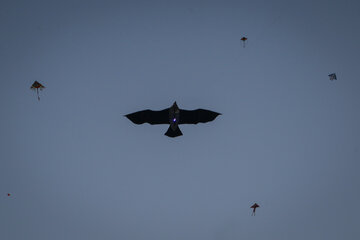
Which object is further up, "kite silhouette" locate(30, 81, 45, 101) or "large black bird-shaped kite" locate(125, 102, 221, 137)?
"kite silhouette" locate(30, 81, 45, 101)

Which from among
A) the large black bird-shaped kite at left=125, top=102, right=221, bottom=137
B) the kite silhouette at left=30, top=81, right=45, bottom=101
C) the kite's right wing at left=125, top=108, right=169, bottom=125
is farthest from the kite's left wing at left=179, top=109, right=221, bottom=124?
the kite silhouette at left=30, top=81, right=45, bottom=101

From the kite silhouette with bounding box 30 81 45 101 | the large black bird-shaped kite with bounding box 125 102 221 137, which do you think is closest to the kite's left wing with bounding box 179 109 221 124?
the large black bird-shaped kite with bounding box 125 102 221 137

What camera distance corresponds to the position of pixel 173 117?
3.50 m

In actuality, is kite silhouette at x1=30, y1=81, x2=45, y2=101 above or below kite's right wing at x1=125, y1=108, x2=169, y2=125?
above

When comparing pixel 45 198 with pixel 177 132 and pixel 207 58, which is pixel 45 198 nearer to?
pixel 177 132

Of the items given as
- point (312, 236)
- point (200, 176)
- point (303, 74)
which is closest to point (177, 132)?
point (200, 176)

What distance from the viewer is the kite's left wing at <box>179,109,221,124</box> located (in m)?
3.59

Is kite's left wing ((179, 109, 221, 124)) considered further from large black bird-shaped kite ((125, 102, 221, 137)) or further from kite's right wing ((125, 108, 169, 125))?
kite's right wing ((125, 108, 169, 125))

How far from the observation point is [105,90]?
3.87 m

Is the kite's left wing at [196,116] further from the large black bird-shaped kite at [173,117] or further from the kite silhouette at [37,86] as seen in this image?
the kite silhouette at [37,86]

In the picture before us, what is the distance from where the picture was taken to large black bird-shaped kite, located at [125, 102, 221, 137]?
350 centimetres

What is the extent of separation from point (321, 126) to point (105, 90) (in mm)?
3777

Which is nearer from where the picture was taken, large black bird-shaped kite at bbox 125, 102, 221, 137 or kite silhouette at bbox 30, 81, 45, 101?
large black bird-shaped kite at bbox 125, 102, 221, 137

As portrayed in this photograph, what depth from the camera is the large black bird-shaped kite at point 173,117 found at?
3502 millimetres
